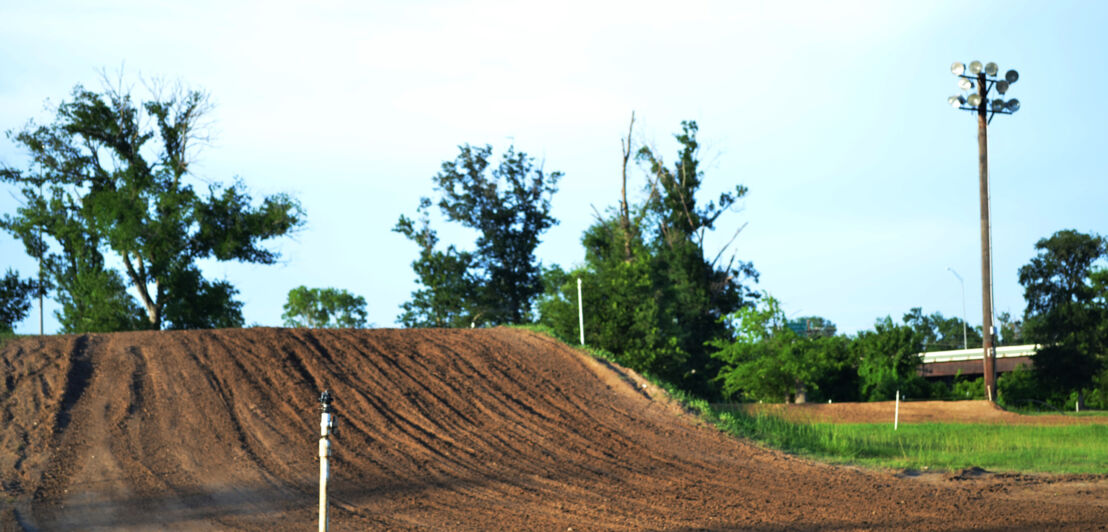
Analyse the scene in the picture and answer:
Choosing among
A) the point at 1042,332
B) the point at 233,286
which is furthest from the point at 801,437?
the point at 1042,332

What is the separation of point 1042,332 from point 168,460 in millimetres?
39175

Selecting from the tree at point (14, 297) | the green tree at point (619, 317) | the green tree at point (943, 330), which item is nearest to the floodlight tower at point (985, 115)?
the green tree at point (619, 317)

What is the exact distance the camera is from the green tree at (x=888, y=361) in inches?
1195

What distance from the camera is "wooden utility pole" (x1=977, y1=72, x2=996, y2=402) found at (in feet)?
82.5

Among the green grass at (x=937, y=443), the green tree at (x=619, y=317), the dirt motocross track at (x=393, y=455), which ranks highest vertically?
the green tree at (x=619, y=317)

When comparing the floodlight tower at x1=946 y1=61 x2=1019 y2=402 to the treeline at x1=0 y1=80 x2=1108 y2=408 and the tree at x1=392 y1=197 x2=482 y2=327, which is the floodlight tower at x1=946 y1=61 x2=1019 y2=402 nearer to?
the treeline at x1=0 y1=80 x2=1108 y2=408

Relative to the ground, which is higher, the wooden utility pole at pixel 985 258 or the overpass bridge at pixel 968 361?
the wooden utility pole at pixel 985 258

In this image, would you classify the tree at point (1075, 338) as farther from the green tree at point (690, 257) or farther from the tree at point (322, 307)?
the tree at point (322, 307)

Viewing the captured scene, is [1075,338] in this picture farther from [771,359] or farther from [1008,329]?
[1008,329]

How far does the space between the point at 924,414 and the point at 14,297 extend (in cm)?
4172

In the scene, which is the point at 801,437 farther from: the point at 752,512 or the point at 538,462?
the point at 752,512

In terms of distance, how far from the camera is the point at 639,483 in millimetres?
12859

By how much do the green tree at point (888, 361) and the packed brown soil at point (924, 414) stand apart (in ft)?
23.0

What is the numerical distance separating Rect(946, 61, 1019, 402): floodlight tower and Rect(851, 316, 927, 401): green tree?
16.9 feet
